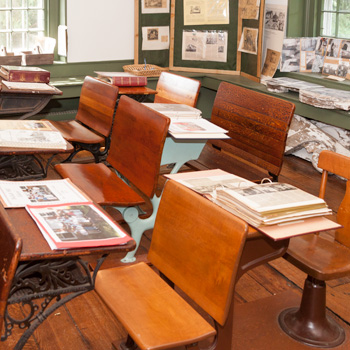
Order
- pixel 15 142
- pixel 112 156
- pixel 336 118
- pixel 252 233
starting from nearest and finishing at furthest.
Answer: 1. pixel 252 233
2. pixel 15 142
3. pixel 112 156
4. pixel 336 118

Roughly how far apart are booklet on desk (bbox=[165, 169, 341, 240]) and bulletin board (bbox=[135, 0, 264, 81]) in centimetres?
401

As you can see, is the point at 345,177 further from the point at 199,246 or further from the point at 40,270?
the point at 40,270

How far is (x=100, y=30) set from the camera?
6.12 m

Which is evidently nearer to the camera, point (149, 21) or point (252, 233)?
point (252, 233)

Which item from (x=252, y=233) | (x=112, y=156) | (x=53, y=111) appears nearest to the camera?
(x=252, y=233)

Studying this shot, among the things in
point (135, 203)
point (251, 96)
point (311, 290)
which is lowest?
point (311, 290)

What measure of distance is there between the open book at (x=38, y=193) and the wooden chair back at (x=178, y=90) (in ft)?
6.83

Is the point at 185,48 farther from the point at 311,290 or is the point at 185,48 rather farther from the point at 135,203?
the point at 311,290

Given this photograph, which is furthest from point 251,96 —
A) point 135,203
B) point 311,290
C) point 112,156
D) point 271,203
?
point 271,203

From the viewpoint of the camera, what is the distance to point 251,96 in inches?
149

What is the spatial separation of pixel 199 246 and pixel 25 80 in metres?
2.79

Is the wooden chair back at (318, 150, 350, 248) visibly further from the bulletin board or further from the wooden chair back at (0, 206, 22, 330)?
the bulletin board

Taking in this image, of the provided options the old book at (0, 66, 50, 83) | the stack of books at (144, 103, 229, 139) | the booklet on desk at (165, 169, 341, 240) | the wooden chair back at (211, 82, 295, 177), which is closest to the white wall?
the old book at (0, 66, 50, 83)

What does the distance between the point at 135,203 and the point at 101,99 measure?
1.31 metres
